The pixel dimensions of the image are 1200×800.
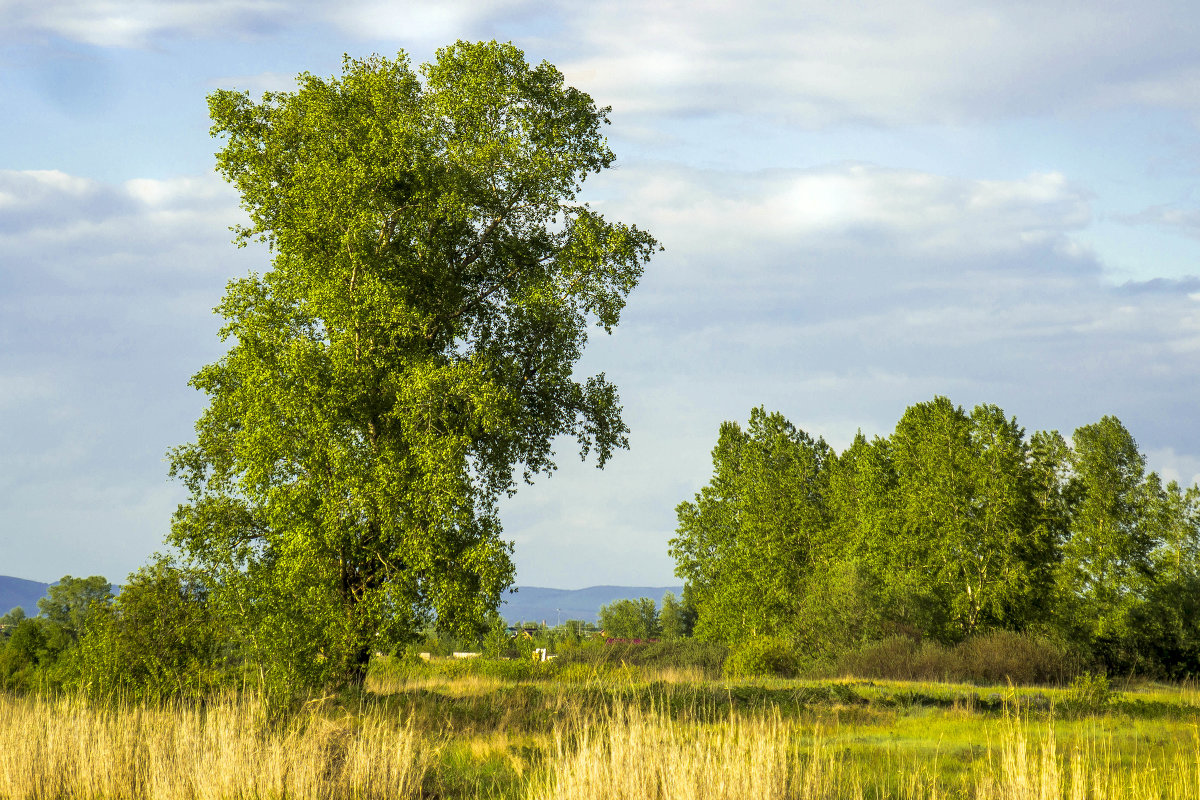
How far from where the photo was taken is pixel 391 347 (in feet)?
60.3

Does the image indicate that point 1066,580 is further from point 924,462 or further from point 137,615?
point 137,615

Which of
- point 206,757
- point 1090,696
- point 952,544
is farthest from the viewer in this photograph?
point 952,544

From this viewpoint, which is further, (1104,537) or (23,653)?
(1104,537)

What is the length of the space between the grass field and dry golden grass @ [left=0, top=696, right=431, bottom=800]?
0.03 meters

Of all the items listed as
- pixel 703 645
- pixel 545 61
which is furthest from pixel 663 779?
pixel 703 645

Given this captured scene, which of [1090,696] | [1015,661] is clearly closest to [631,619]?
[1015,661]

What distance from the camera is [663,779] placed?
7270 mm

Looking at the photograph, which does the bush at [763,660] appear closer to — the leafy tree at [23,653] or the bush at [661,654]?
the bush at [661,654]

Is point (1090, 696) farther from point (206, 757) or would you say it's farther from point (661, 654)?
point (661, 654)

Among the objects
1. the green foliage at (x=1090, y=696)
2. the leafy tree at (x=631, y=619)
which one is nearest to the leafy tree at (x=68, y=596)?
the green foliage at (x=1090, y=696)

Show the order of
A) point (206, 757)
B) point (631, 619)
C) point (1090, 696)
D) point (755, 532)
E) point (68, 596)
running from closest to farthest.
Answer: point (206, 757) < point (1090, 696) < point (755, 532) < point (68, 596) < point (631, 619)

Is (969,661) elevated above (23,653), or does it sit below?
below

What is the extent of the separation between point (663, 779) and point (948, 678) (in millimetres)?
24497

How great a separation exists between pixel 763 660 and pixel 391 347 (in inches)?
879
